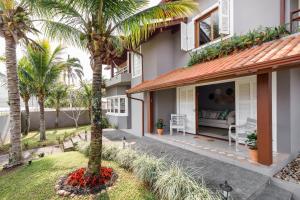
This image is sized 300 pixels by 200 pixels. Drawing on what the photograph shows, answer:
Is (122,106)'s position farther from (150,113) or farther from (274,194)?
(274,194)

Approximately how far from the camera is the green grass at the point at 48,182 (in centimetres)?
477

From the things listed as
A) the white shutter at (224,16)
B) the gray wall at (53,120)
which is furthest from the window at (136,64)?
the gray wall at (53,120)

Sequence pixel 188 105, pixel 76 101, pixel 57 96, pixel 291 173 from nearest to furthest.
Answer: pixel 291 173 < pixel 188 105 < pixel 57 96 < pixel 76 101

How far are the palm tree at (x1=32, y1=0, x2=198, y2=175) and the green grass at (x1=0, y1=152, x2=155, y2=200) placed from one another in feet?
3.31

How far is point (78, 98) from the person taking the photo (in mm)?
21531

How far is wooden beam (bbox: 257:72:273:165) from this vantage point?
16.2ft

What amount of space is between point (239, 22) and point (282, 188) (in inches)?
261

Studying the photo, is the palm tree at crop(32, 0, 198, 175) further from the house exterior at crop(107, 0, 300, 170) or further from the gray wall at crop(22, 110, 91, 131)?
the gray wall at crop(22, 110, 91, 131)

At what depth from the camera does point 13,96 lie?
7.76 m

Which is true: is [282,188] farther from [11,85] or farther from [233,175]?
[11,85]

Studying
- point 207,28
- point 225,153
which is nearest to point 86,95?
point 207,28

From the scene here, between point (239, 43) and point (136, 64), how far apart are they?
781 cm

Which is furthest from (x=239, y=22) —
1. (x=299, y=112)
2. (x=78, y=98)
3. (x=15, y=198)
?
(x=78, y=98)

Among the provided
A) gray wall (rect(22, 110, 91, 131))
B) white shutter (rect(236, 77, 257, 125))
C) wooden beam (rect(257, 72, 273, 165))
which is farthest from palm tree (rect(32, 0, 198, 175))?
gray wall (rect(22, 110, 91, 131))
